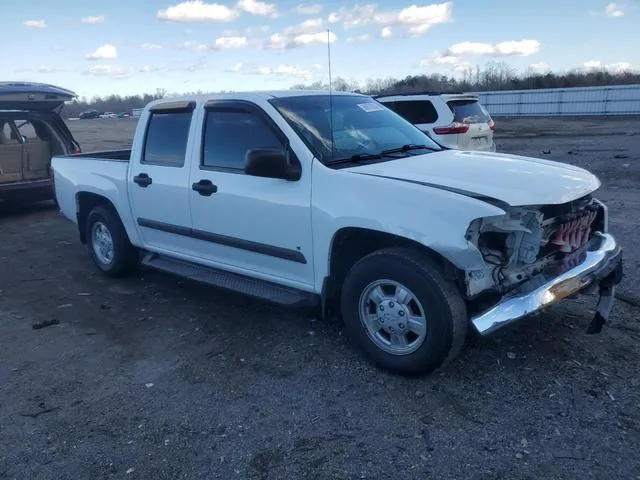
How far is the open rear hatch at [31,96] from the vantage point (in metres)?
9.15

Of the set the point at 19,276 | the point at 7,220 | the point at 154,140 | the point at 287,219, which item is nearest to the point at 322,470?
the point at 287,219

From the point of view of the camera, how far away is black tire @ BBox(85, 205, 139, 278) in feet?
20.6

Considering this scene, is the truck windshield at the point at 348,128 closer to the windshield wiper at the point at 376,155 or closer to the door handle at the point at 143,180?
the windshield wiper at the point at 376,155

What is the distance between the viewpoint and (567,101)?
35.9 meters

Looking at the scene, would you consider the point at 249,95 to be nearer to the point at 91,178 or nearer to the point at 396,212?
the point at 396,212

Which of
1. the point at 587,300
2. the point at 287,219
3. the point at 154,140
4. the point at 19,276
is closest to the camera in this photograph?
the point at 287,219

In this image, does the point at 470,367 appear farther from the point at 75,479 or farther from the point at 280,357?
the point at 75,479

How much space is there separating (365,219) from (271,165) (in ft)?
2.62

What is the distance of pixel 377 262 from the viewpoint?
394 centimetres

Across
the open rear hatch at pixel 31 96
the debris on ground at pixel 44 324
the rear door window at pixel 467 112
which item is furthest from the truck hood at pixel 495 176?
the open rear hatch at pixel 31 96

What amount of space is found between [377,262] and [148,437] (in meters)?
1.75

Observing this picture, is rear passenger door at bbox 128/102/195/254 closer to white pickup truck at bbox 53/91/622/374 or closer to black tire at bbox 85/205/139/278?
white pickup truck at bbox 53/91/622/374

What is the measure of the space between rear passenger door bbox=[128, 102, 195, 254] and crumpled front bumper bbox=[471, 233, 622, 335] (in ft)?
9.31

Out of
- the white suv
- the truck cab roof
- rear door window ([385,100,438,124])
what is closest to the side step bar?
the truck cab roof
